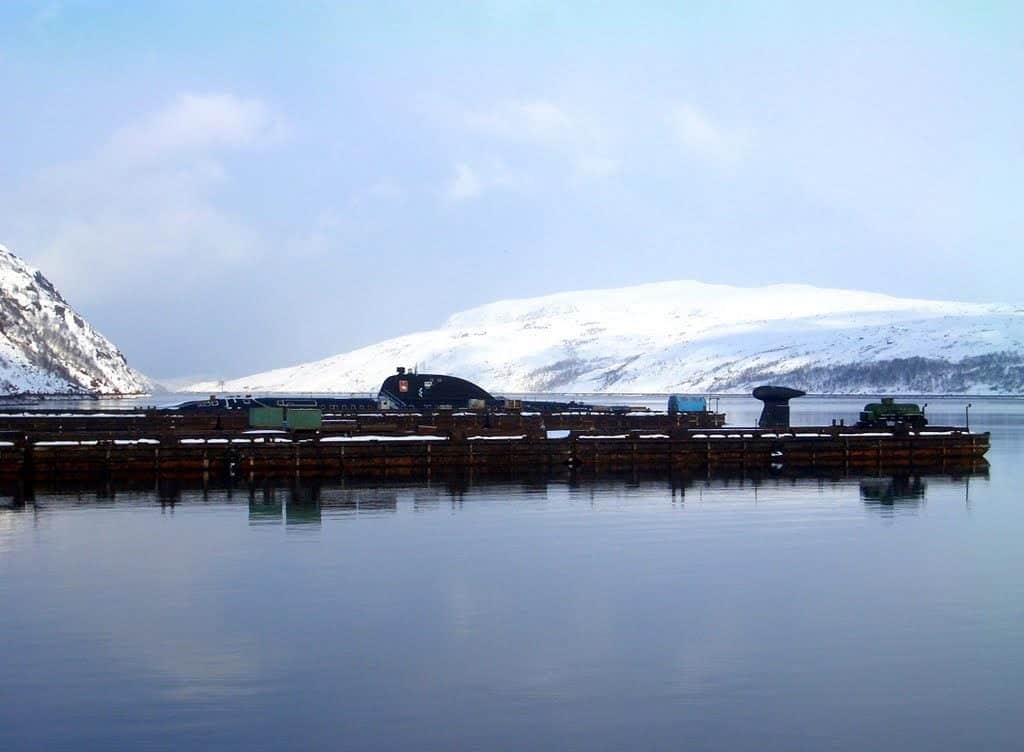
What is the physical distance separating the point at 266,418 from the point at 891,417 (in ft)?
142

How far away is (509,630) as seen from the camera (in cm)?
3073

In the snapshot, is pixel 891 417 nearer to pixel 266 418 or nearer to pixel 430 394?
pixel 266 418

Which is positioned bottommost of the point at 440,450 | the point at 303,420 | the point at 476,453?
the point at 476,453

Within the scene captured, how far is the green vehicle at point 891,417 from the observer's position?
90.2 meters

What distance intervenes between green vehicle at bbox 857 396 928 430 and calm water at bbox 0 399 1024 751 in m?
35.8

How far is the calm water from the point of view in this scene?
77.2 ft

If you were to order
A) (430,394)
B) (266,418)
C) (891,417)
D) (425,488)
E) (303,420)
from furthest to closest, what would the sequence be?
(430,394) → (891,417) → (266,418) → (303,420) → (425,488)

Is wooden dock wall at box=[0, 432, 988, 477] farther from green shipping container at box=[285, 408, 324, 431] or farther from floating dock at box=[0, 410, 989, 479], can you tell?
green shipping container at box=[285, 408, 324, 431]

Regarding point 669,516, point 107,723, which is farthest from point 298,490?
point 107,723

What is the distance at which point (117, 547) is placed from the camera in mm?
44438

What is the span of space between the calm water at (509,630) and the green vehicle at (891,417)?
35764 mm

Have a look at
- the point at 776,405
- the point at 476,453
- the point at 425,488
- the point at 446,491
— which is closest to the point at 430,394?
the point at 776,405

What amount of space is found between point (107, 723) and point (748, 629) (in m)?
14.8

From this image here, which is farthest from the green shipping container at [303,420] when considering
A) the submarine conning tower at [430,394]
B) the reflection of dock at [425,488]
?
A: the submarine conning tower at [430,394]
